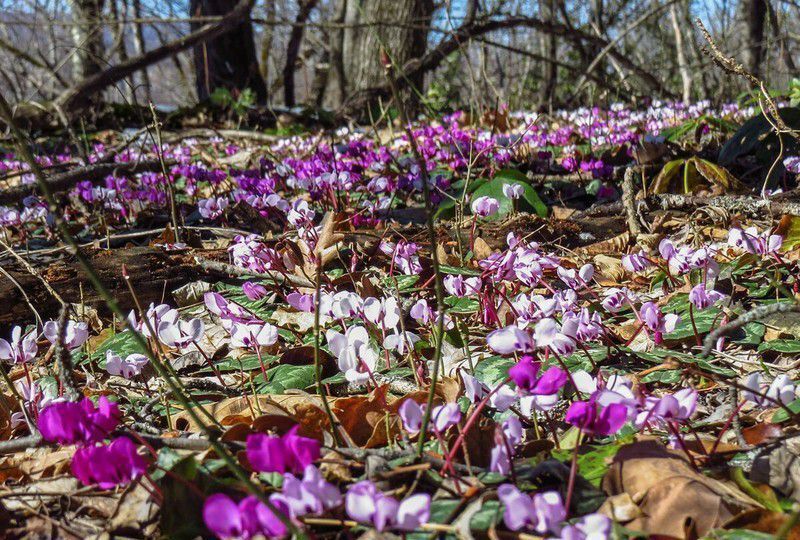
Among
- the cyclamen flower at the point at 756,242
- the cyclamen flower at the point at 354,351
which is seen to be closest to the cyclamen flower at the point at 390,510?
the cyclamen flower at the point at 354,351

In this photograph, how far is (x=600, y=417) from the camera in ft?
2.99

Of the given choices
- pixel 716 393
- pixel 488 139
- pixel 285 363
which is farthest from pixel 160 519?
pixel 488 139

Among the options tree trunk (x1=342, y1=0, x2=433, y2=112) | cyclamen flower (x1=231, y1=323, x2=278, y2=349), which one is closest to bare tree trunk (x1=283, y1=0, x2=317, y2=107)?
tree trunk (x1=342, y1=0, x2=433, y2=112)

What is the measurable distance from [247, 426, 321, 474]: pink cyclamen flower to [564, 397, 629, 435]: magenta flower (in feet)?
1.11

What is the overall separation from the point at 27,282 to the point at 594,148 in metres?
3.80

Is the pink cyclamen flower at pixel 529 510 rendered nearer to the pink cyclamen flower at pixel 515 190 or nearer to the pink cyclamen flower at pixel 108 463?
the pink cyclamen flower at pixel 108 463

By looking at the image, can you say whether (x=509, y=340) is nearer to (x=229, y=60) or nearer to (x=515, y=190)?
(x=515, y=190)

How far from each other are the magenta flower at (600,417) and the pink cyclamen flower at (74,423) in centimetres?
61

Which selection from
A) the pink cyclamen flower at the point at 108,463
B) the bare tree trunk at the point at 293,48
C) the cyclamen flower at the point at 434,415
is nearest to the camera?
the pink cyclamen flower at the point at 108,463

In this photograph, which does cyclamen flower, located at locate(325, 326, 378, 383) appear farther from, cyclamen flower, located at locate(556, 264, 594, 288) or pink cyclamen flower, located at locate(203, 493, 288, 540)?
cyclamen flower, located at locate(556, 264, 594, 288)

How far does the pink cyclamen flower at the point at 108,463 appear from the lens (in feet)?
2.75

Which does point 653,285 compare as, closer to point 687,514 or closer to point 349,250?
point 349,250

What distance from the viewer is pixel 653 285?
217 cm

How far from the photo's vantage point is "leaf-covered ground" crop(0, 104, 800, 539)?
2.89 feet
